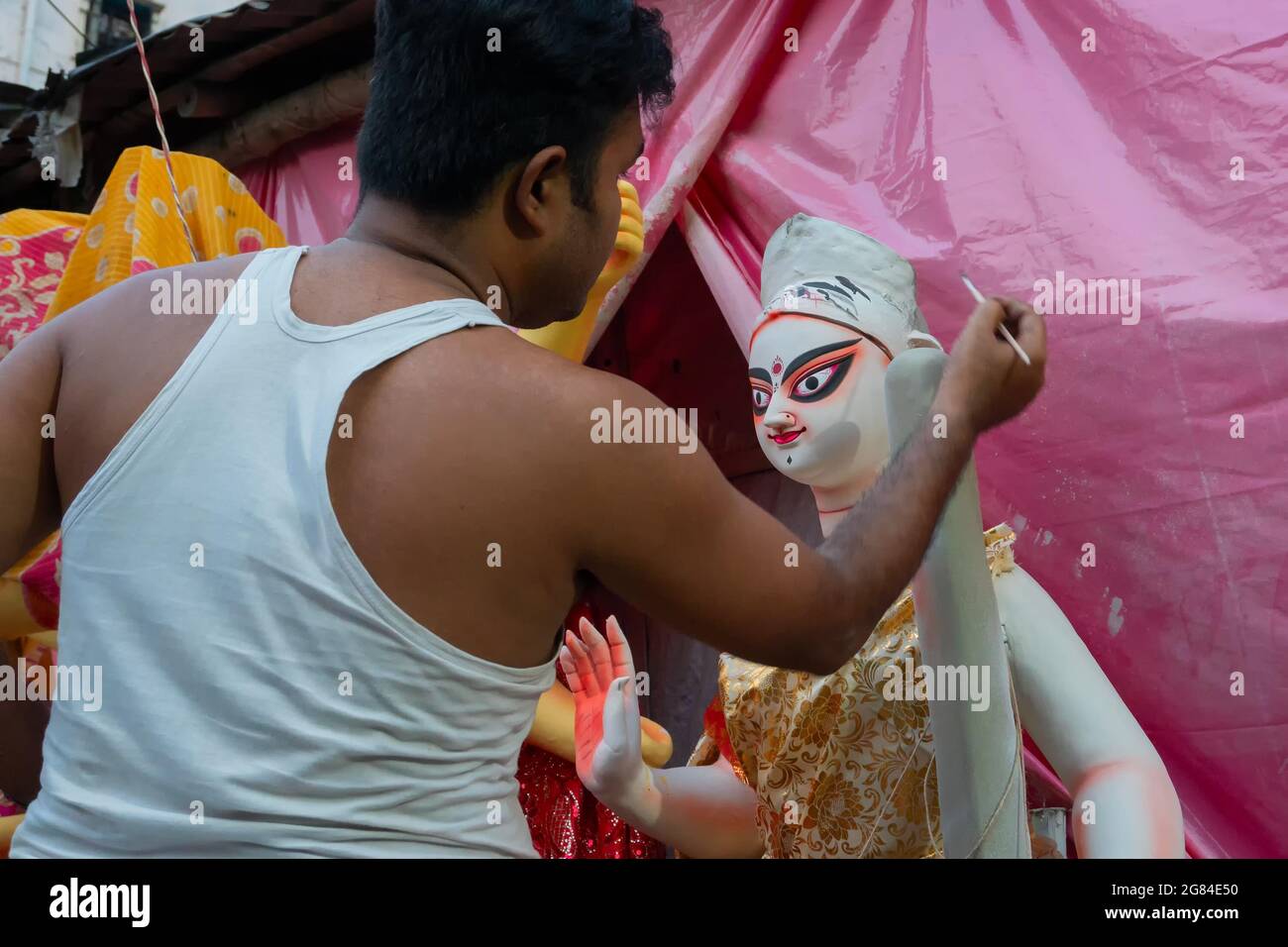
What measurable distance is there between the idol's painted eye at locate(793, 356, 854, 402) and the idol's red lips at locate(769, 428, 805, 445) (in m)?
0.05

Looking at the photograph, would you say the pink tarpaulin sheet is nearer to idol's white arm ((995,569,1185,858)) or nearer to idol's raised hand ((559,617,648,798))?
idol's white arm ((995,569,1185,858))

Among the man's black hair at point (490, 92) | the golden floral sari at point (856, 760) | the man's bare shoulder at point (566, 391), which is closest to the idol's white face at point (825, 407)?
the golden floral sari at point (856, 760)

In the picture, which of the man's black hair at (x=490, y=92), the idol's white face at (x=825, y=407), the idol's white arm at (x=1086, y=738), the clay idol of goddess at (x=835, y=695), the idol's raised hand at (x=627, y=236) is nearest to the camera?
the man's black hair at (x=490, y=92)

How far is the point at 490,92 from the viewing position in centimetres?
108

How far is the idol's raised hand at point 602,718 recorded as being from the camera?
1958 mm

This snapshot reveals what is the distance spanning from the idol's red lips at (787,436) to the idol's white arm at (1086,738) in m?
0.37

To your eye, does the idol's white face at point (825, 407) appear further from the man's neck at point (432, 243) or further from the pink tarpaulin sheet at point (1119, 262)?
the man's neck at point (432, 243)

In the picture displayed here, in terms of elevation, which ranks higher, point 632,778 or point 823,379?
point 823,379

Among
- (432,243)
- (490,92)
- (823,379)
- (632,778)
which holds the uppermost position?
(823,379)

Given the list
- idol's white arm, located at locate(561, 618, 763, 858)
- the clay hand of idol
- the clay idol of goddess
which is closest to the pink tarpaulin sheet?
the clay idol of goddess

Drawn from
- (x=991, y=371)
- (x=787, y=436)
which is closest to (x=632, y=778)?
(x=787, y=436)

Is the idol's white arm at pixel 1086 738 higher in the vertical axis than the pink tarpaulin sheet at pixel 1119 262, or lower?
lower

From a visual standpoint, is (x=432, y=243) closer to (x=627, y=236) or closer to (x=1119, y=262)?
(x=627, y=236)

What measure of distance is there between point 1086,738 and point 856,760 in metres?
0.35
